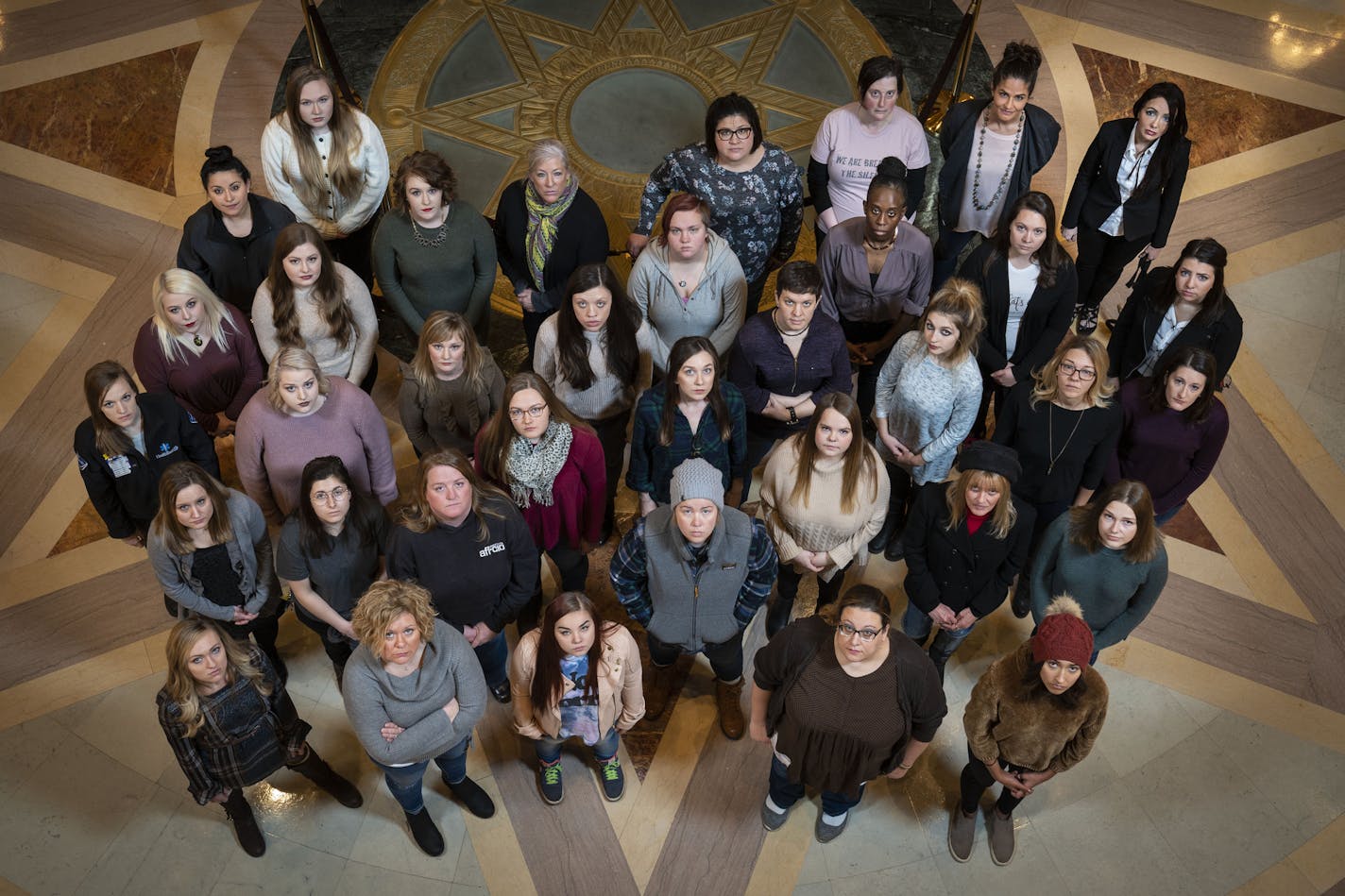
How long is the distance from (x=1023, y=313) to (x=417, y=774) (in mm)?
3718

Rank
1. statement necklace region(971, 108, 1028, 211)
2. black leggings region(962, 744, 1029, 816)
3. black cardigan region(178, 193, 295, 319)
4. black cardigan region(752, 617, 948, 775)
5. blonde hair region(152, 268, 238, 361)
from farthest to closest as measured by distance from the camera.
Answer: statement necklace region(971, 108, 1028, 211), black cardigan region(178, 193, 295, 319), blonde hair region(152, 268, 238, 361), black leggings region(962, 744, 1029, 816), black cardigan region(752, 617, 948, 775)

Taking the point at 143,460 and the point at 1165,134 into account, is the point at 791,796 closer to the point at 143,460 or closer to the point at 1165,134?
the point at 143,460

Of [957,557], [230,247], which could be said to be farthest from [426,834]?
[230,247]

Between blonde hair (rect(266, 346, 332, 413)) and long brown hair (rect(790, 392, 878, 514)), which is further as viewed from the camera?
blonde hair (rect(266, 346, 332, 413))

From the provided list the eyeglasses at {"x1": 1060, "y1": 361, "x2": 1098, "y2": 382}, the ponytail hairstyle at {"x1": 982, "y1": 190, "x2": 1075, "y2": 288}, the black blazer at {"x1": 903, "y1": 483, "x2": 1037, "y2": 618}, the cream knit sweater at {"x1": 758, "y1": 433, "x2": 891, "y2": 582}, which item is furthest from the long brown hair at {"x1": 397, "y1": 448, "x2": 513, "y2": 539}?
the ponytail hairstyle at {"x1": 982, "y1": 190, "x2": 1075, "y2": 288}

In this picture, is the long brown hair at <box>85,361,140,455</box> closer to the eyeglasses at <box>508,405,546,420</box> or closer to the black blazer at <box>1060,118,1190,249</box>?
the eyeglasses at <box>508,405,546,420</box>

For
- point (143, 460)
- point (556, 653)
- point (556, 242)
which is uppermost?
point (556, 242)

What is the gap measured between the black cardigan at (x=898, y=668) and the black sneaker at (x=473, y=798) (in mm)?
1641

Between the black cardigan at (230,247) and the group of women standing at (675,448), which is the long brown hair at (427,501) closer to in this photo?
the group of women standing at (675,448)

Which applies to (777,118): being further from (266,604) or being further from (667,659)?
(266,604)

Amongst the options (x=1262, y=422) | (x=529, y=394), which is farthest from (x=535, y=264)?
(x=1262, y=422)

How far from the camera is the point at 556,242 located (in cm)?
595

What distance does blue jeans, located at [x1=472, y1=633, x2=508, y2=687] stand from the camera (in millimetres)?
5453

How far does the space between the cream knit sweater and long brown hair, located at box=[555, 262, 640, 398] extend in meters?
0.89
